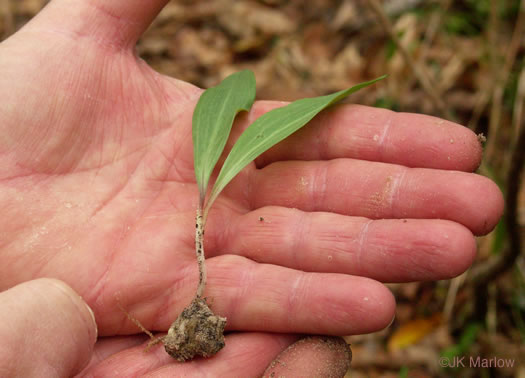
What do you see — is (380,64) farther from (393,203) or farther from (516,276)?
(393,203)

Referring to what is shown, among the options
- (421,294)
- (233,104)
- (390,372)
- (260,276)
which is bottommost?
(390,372)

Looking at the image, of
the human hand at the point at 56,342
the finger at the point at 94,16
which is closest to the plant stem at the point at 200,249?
the human hand at the point at 56,342

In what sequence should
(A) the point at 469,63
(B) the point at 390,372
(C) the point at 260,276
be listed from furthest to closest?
(A) the point at 469,63 < (B) the point at 390,372 < (C) the point at 260,276

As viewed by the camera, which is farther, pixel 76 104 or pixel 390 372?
pixel 390 372

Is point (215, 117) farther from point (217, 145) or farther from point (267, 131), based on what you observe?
point (267, 131)

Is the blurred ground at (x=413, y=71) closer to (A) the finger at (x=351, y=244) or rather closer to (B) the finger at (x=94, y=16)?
(A) the finger at (x=351, y=244)

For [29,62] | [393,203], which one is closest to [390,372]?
[393,203]

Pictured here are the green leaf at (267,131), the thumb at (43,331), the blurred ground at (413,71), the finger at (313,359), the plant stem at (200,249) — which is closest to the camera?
the thumb at (43,331)
